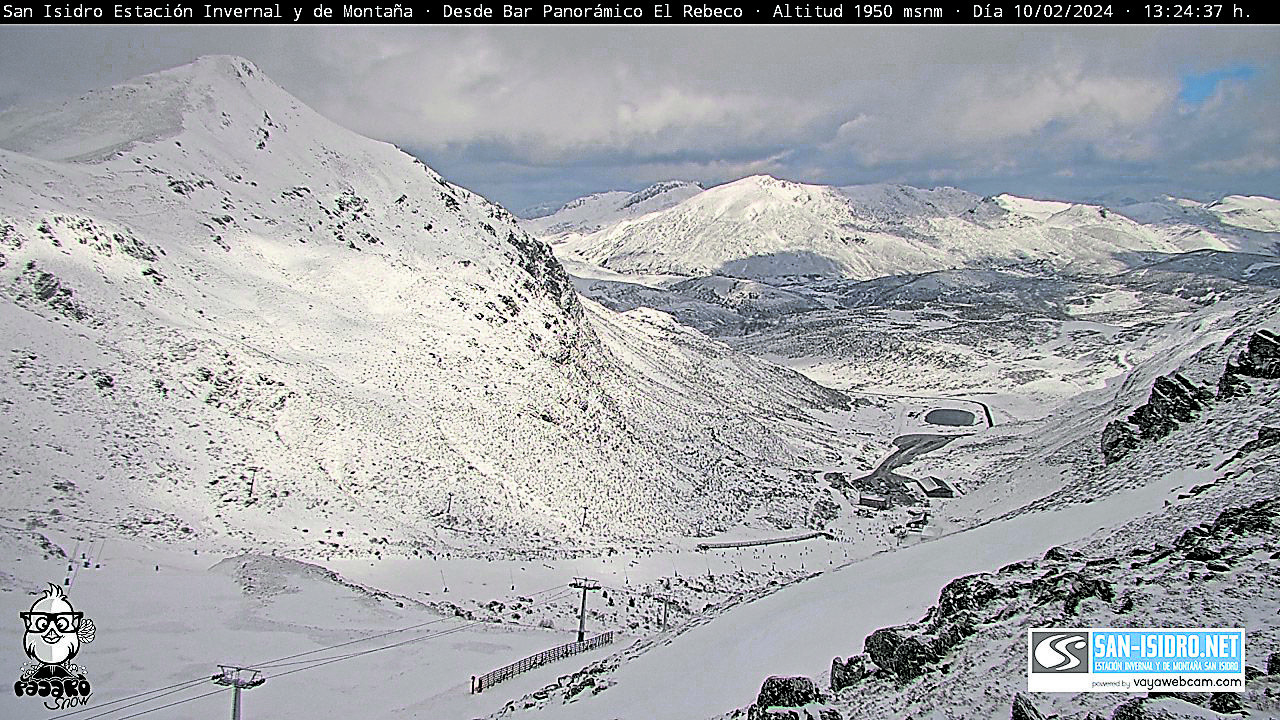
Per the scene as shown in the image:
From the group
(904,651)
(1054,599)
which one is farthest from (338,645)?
(1054,599)

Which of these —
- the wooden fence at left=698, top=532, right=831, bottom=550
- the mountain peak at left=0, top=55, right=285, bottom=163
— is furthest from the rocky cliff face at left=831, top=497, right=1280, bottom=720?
the mountain peak at left=0, top=55, right=285, bottom=163

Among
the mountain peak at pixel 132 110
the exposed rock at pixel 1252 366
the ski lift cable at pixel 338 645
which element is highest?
the mountain peak at pixel 132 110

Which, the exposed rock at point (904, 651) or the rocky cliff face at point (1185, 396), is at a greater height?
the rocky cliff face at point (1185, 396)

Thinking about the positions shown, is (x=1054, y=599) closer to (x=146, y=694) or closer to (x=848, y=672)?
(x=848, y=672)

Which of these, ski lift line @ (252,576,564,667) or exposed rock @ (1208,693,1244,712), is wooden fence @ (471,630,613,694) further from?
exposed rock @ (1208,693,1244,712)

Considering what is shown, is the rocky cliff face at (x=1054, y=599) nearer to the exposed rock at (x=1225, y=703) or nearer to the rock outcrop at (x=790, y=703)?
the rock outcrop at (x=790, y=703)

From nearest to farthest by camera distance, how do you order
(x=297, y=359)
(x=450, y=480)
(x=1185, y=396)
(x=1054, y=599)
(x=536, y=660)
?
(x=1054, y=599) → (x=536, y=660) → (x=450, y=480) → (x=1185, y=396) → (x=297, y=359)

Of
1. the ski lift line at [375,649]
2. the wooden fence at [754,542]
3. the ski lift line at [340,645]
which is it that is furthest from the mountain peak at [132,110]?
the wooden fence at [754,542]

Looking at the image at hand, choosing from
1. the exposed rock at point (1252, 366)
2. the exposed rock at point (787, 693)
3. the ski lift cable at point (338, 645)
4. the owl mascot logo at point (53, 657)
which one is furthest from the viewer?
the exposed rock at point (1252, 366)
